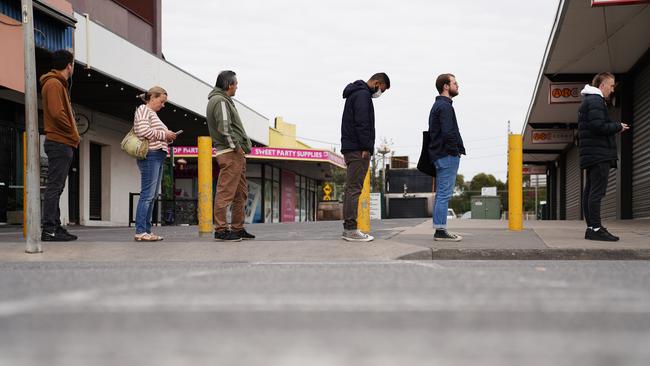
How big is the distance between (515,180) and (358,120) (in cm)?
331

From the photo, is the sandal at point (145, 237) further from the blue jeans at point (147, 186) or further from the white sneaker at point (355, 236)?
the white sneaker at point (355, 236)

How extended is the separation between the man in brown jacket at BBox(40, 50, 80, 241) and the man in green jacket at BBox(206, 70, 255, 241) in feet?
4.98

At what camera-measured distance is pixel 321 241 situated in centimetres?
772

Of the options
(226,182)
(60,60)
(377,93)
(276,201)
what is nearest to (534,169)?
(276,201)

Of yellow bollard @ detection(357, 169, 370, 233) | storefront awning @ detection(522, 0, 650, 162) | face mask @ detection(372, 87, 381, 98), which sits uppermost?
storefront awning @ detection(522, 0, 650, 162)

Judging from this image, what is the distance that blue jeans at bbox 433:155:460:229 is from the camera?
800 cm

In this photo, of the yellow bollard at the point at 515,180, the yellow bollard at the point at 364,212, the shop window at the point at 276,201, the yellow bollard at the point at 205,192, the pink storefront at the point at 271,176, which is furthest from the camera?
the shop window at the point at 276,201

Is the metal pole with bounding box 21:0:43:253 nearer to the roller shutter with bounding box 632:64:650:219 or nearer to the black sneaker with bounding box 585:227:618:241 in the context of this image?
the black sneaker with bounding box 585:227:618:241

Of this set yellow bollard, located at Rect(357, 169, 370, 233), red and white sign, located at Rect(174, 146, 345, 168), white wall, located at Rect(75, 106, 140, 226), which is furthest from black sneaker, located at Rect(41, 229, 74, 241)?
red and white sign, located at Rect(174, 146, 345, 168)

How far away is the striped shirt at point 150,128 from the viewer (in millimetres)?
7973

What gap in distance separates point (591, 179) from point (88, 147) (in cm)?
1562

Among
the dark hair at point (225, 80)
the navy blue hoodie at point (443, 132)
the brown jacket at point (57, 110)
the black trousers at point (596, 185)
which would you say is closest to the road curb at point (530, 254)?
the black trousers at point (596, 185)

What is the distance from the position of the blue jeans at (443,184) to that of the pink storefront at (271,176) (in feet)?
66.2

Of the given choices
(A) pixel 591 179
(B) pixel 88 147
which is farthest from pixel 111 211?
(A) pixel 591 179
